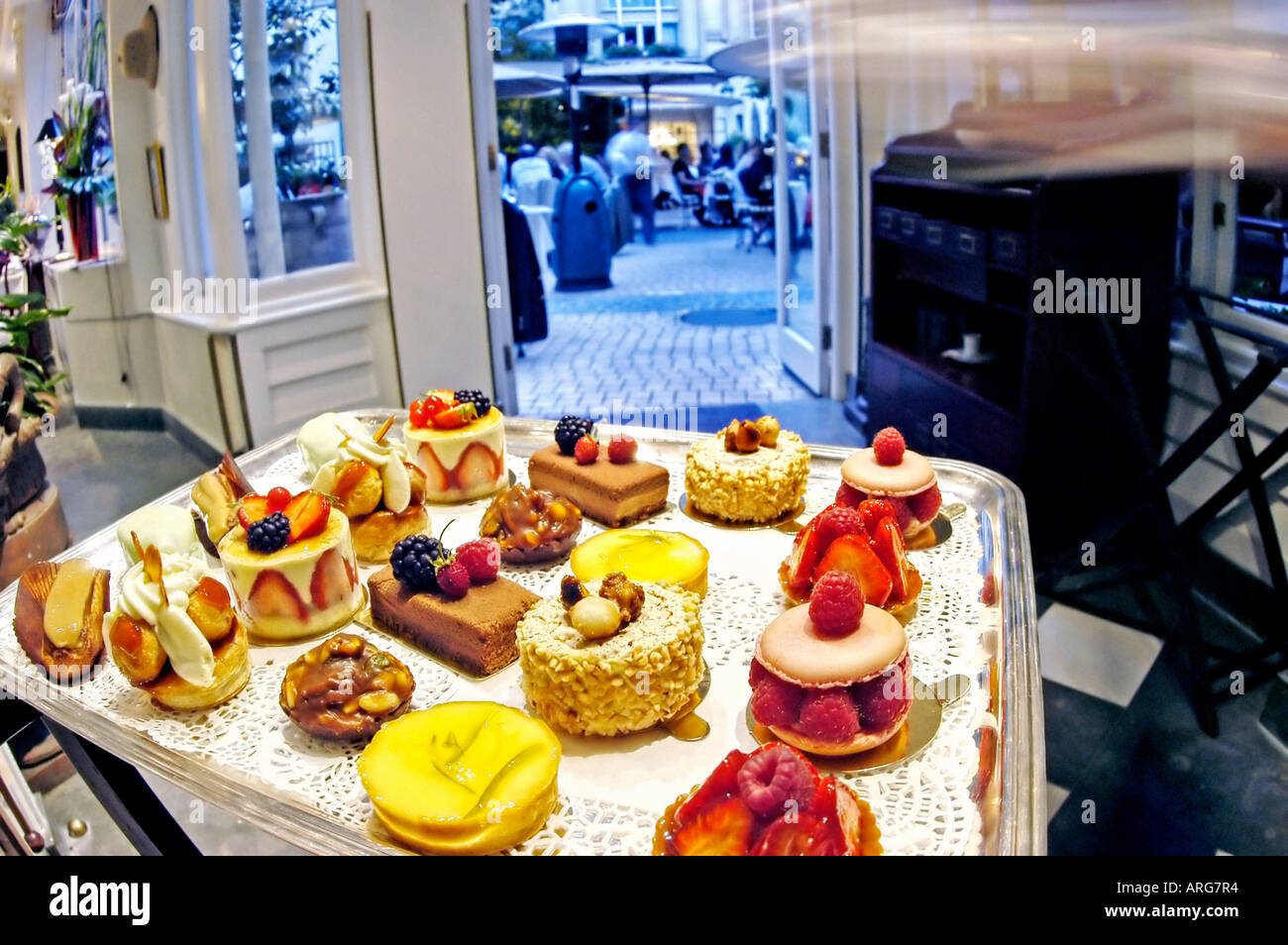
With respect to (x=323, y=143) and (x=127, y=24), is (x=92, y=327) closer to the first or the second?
(x=127, y=24)

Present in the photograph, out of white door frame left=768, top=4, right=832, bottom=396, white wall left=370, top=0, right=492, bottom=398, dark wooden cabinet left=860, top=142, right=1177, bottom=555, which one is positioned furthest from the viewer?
white door frame left=768, top=4, right=832, bottom=396

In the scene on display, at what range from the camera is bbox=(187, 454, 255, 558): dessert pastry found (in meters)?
1.75

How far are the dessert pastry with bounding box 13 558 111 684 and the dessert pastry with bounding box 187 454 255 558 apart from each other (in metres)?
0.26

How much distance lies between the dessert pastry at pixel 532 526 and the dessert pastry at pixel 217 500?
1.53ft

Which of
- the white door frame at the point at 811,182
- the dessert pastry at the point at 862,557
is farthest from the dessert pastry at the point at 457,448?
the white door frame at the point at 811,182

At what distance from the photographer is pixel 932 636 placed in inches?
55.3

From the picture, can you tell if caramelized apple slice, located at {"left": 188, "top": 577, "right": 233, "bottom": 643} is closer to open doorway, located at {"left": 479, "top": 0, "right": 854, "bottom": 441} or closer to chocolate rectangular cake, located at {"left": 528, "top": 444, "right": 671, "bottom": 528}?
chocolate rectangular cake, located at {"left": 528, "top": 444, "right": 671, "bottom": 528}

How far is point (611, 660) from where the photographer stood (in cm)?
122

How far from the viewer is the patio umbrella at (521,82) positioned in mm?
7434

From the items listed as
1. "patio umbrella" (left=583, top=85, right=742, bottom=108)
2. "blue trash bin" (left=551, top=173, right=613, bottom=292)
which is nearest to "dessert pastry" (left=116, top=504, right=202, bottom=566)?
"blue trash bin" (left=551, top=173, right=613, bottom=292)

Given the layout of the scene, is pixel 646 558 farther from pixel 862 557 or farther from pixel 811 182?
pixel 811 182

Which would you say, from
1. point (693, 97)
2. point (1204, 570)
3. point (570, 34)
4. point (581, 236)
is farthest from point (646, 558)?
point (693, 97)

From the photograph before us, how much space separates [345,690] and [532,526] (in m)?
0.53
